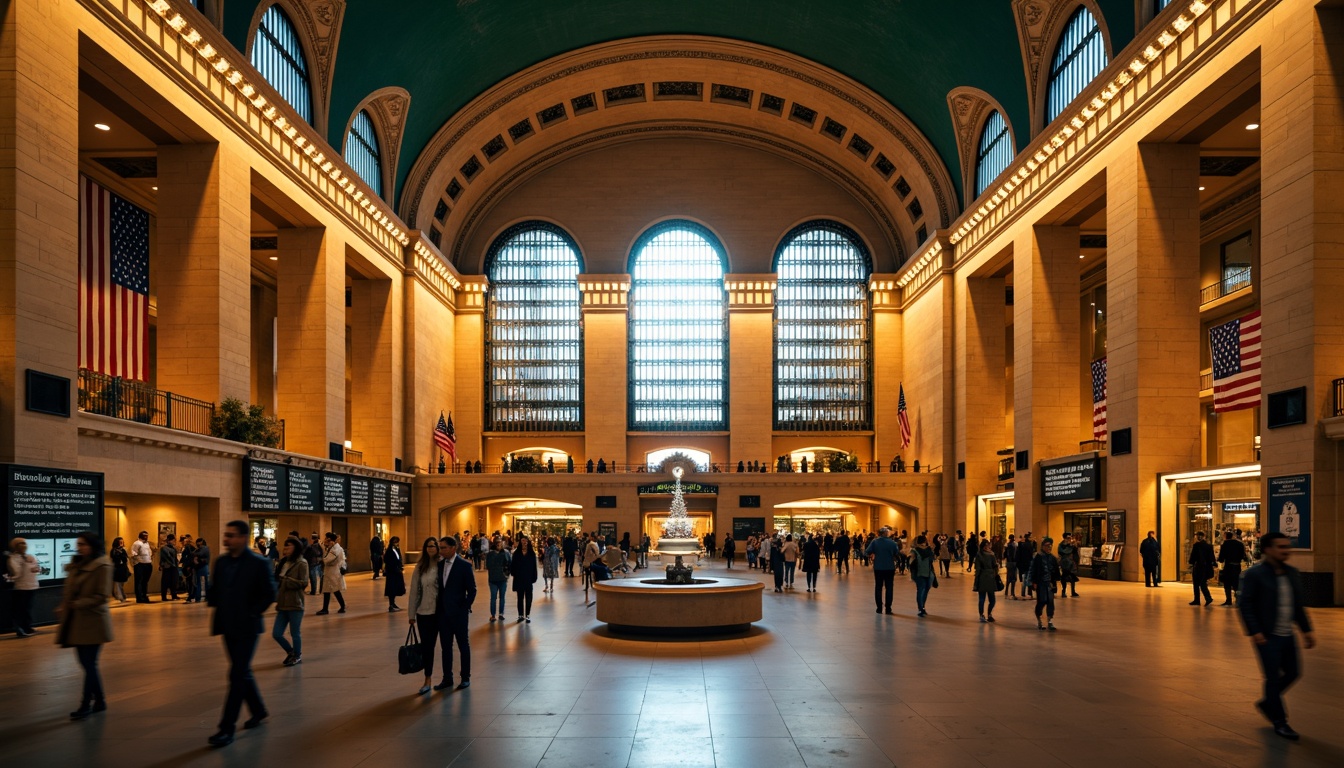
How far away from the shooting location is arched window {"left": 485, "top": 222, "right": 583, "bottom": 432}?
Result: 46500 millimetres

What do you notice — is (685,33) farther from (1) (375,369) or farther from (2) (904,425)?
(2) (904,425)

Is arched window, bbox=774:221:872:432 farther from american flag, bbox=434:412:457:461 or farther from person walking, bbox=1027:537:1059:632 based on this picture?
person walking, bbox=1027:537:1059:632

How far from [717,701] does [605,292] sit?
3839 cm

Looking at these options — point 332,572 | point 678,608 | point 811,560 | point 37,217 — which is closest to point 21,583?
point 332,572

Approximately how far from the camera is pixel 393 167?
116ft

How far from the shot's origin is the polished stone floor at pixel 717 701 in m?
6.48

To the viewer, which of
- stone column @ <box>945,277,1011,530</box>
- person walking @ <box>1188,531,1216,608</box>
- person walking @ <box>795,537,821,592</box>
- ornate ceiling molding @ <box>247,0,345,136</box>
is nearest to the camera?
person walking @ <box>1188,531,1216,608</box>

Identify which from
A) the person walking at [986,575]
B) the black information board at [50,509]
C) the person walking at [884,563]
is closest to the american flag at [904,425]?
the person walking at [884,563]

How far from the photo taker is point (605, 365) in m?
45.7

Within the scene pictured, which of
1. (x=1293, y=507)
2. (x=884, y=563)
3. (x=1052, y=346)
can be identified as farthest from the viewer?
(x=1052, y=346)

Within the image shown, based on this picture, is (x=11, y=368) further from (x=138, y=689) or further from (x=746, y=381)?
(x=746, y=381)

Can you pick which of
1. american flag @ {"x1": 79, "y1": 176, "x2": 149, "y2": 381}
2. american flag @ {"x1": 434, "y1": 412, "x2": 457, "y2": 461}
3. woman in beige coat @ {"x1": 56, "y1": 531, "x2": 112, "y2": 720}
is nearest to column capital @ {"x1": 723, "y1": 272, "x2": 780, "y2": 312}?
american flag @ {"x1": 434, "y1": 412, "x2": 457, "y2": 461}

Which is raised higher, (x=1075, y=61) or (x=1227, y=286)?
(x=1075, y=61)

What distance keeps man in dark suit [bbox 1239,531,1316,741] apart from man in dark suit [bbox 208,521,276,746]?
23.3 feet
